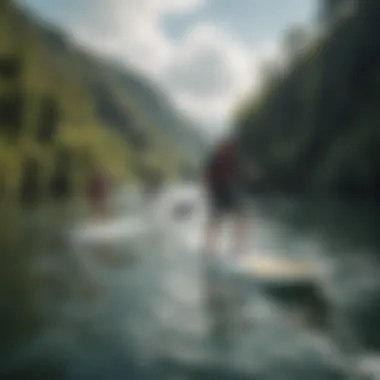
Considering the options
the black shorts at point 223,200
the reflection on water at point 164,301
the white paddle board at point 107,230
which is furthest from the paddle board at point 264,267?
the white paddle board at point 107,230

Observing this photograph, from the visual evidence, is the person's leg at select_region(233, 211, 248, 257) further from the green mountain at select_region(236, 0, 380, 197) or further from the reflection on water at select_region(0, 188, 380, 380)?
the green mountain at select_region(236, 0, 380, 197)

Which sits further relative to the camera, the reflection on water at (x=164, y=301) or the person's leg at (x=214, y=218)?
the person's leg at (x=214, y=218)

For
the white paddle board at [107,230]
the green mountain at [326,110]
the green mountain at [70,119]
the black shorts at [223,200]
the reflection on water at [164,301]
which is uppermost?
the green mountain at [326,110]

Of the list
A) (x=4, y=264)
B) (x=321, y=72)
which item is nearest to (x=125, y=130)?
(x=4, y=264)

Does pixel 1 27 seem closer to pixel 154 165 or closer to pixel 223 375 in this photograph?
pixel 154 165

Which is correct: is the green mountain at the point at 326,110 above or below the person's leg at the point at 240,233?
above

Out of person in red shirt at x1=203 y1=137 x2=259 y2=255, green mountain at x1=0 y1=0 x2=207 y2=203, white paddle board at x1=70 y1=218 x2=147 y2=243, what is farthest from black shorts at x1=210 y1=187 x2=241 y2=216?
white paddle board at x1=70 y1=218 x2=147 y2=243

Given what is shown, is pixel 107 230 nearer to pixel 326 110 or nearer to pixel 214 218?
pixel 214 218

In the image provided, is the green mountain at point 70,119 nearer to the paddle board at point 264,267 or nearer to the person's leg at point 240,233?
the person's leg at point 240,233
